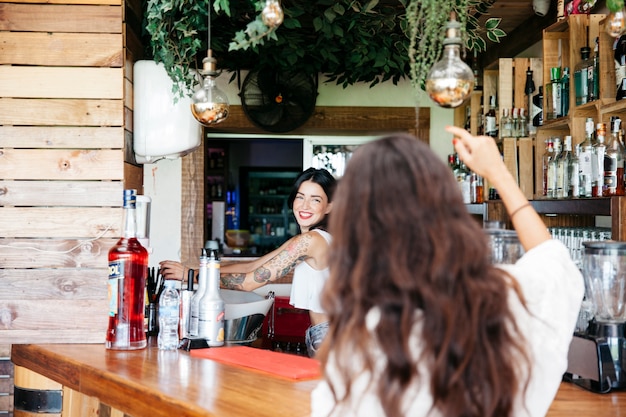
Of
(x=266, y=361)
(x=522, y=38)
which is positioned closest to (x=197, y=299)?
(x=266, y=361)

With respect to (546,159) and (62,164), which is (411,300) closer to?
(62,164)

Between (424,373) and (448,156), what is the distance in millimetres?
4314

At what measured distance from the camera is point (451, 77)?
1.92 m

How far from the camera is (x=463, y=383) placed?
112 cm

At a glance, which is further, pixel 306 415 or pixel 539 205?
pixel 539 205

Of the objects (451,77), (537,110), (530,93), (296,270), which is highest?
(530,93)

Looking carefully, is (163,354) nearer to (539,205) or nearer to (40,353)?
(40,353)

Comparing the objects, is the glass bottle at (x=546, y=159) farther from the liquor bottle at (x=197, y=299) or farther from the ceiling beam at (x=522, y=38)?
the liquor bottle at (x=197, y=299)

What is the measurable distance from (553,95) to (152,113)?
2.01 meters

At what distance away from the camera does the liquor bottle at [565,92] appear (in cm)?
337

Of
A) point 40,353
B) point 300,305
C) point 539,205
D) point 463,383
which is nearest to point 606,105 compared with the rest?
point 539,205

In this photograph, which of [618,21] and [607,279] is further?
[618,21]

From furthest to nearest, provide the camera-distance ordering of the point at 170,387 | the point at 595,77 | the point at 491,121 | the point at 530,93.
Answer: the point at 491,121
the point at 530,93
the point at 595,77
the point at 170,387

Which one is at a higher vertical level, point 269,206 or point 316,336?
point 269,206
